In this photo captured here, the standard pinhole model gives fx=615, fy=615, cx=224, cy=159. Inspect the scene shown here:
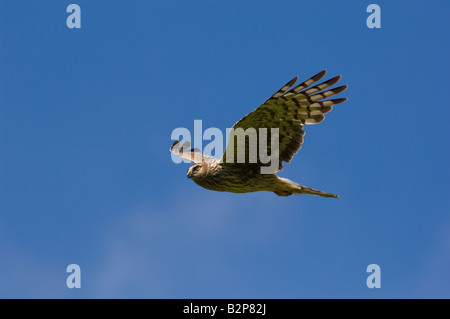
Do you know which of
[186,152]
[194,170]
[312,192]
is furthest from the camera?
[186,152]

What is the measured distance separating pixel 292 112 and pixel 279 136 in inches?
18.1

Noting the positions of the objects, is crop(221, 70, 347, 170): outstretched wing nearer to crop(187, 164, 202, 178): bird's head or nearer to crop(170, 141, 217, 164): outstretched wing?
crop(187, 164, 202, 178): bird's head

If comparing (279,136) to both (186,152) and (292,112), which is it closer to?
(292,112)

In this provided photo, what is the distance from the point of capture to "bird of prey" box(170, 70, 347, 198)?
9.34 meters

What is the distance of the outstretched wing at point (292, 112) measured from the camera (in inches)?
366

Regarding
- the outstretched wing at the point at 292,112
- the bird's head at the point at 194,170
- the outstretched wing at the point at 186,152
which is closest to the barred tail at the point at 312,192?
the outstretched wing at the point at 292,112

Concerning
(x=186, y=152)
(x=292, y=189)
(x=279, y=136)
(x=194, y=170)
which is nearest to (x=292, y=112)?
(x=279, y=136)

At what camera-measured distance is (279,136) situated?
31.9 ft

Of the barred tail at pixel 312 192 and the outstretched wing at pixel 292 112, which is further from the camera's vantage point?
the barred tail at pixel 312 192

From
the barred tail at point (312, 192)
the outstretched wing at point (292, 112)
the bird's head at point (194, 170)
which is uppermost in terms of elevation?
the outstretched wing at point (292, 112)

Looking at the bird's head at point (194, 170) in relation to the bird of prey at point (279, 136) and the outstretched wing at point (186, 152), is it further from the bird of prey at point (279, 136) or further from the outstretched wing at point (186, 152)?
the outstretched wing at point (186, 152)

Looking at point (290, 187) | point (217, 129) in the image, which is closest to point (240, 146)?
point (217, 129)
